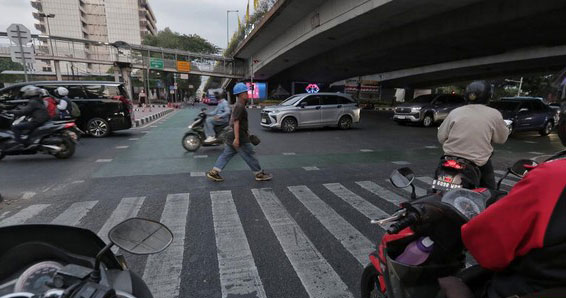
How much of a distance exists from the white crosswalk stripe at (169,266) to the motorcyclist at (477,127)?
3.16 m

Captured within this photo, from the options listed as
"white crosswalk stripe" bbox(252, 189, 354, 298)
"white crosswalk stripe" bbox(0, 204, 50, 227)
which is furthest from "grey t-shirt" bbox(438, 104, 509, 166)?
"white crosswalk stripe" bbox(0, 204, 50, 227)

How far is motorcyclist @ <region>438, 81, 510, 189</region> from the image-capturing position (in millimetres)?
3246

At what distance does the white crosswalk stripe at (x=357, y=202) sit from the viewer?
14.0 ft

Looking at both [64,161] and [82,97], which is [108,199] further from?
[82,97]

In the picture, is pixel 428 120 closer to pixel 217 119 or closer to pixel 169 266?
pixel 217 119

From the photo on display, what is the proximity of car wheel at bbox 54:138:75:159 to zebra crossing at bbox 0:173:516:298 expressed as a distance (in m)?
3.40

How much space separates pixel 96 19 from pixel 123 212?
102 m

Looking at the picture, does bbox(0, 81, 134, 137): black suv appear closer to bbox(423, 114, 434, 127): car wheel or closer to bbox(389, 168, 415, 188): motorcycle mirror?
bbox(389, 168, 415, 188): motorcycle mirror

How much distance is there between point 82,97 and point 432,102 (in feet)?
52.1

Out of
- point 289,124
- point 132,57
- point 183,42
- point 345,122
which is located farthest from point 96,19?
point 345,122

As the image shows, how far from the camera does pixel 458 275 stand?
1602mm

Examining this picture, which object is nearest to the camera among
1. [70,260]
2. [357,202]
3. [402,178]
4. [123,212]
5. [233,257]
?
Result: [70,260]

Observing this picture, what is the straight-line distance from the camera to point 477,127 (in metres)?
3.26

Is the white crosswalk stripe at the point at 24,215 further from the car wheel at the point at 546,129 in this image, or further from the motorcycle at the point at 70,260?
the car wheel at the point at 546,129
